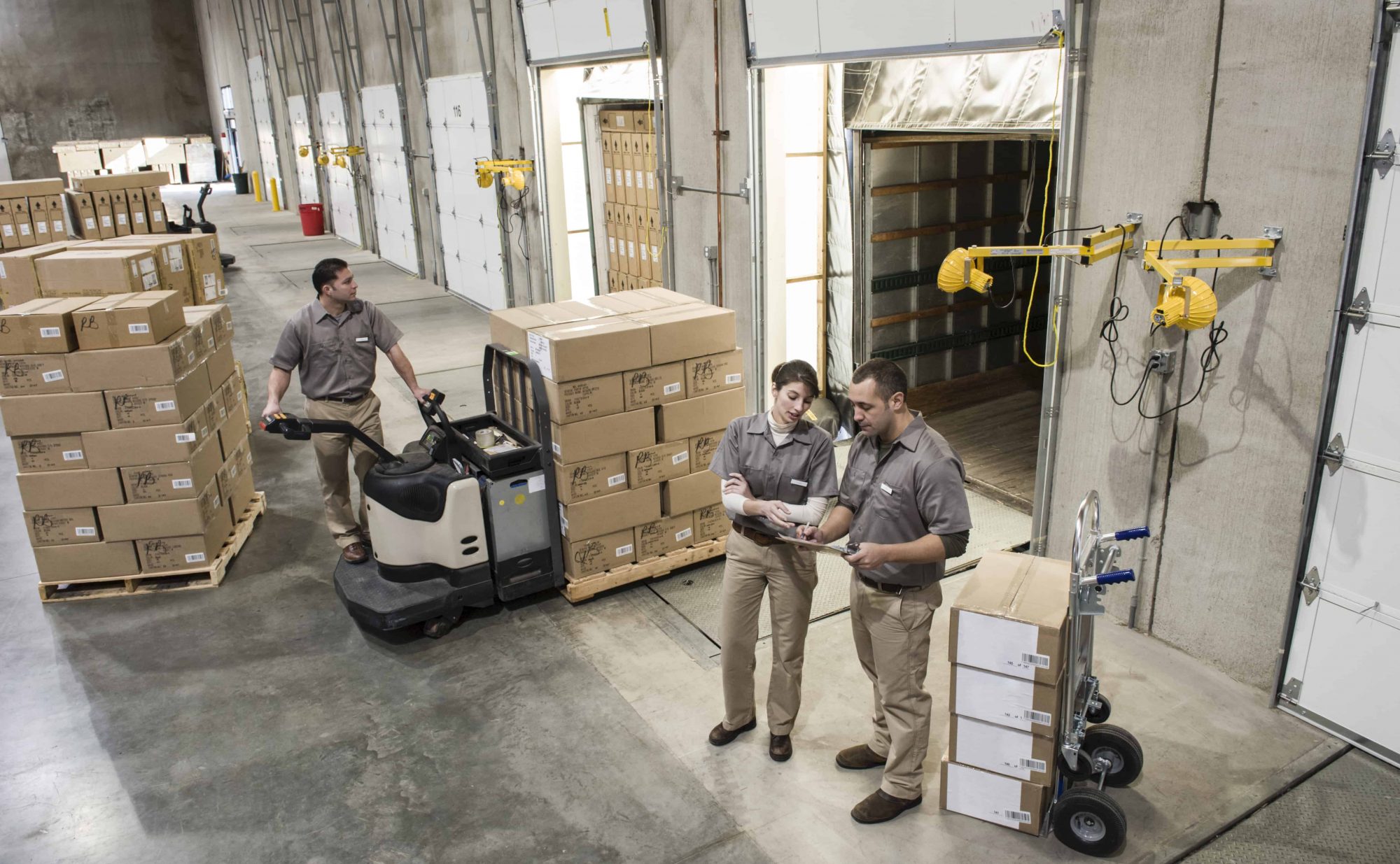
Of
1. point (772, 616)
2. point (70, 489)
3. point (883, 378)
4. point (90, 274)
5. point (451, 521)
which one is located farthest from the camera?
point (90, 274)

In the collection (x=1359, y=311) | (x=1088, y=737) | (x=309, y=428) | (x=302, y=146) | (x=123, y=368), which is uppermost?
(x=302, y=146)

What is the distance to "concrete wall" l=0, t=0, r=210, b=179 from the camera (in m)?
30.0

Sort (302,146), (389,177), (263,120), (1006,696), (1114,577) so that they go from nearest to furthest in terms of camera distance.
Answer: (1114,577) → (1006,696) → (389,177) → (302,146) → (263,120)

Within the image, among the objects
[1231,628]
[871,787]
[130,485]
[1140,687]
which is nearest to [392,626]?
[130,485]

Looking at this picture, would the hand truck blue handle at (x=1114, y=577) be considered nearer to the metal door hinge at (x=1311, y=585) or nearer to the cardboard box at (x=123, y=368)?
the metal door hinge at (x=1311, y=585)

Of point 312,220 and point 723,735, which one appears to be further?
point 312,220

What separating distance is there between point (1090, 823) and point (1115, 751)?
0.42m

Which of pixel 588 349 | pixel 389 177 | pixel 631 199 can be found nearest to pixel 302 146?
pixel 389 177

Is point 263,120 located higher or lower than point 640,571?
higher

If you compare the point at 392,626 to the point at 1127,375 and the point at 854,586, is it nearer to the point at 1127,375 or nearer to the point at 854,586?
the point at 854,586

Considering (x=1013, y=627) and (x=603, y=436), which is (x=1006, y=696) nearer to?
(x=1013, y=627)

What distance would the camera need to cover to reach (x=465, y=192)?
554 inches

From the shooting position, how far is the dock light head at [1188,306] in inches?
161

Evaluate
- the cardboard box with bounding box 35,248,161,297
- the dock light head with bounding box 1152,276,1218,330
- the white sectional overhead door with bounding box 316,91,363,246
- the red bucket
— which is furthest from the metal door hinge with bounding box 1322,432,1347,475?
the red bucket
